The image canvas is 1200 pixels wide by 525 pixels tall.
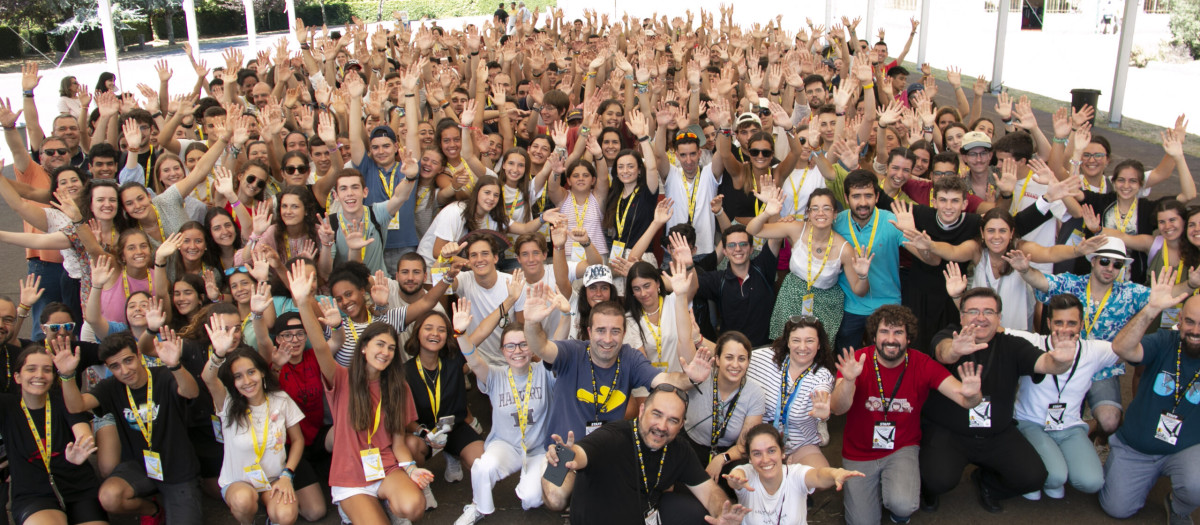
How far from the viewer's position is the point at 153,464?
443 cm

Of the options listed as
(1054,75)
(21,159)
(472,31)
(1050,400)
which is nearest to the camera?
(1050,400)

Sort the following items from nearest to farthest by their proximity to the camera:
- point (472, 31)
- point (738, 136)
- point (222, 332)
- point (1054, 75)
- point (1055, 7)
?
point (222, 332), point (738, 136), point (472, 31), point (1054, 75), point (1055, 7)

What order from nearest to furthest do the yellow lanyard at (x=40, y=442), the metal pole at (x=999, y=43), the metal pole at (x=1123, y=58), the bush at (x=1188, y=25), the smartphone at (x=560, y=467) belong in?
the smartphone at (x=560, y=467) < the yellow lanyard at (x=40, y=442) < the metal pole at (x=1123, y=58) < the metal pole at (x=999, y=43) < the bush at (x=1188, y=25)

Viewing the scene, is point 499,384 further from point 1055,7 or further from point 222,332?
point 1055,7

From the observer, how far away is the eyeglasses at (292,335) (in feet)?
15.4

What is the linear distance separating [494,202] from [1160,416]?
4.37m

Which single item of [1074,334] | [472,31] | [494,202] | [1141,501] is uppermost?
[472,31]

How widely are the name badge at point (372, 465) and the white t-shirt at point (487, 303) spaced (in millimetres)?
1159

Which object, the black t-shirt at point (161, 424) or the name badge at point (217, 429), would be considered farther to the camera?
the name badge at point (217, 429)

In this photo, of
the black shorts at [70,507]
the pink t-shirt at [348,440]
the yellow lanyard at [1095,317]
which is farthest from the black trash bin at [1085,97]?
the black shorts at [70,507]

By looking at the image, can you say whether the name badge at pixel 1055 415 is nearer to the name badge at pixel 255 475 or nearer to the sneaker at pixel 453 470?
Answer: the sneaker at pixel 453 470

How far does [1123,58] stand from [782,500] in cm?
1238

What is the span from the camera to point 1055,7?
122ft

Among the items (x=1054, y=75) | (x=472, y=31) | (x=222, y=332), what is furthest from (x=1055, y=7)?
(x=222, y=332)
